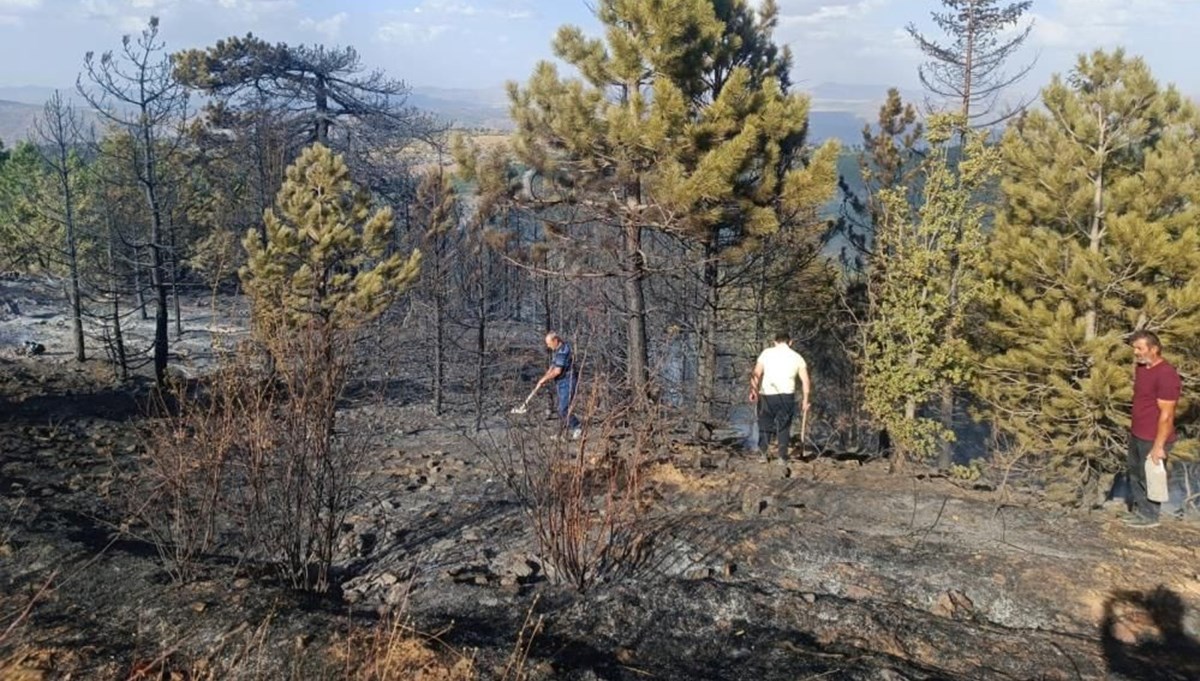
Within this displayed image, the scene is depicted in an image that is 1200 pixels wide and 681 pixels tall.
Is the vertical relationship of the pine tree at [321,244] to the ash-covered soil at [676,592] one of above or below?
above

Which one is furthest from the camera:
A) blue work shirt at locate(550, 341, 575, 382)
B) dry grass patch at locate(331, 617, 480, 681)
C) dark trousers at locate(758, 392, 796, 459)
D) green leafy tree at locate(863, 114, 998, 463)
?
blue work shirt at locate(550, 341, 575, 382)

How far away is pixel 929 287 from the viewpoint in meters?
10.3

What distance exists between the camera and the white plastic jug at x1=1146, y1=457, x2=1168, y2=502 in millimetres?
7504

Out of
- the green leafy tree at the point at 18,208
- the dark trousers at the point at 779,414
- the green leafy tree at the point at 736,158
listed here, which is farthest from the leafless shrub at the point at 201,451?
the green leafy tree at the point at 18,208

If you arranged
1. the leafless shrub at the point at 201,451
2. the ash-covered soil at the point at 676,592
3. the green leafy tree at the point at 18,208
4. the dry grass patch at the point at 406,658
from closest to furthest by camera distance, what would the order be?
the dry grass patch at the point at 406,658 → the ash-covered soil at the point at 676,592 → the leafless shrub at the point at 201,451 → the green leafy tree at the point at 18,208

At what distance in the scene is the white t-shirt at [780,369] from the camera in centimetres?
981

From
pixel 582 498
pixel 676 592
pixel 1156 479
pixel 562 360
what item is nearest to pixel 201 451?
pixel 582 498

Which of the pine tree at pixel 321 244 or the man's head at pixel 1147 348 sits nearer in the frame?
the man's head at pixel 1147 348

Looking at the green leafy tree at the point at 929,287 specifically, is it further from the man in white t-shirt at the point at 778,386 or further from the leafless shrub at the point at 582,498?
the leafless shrub at the point at 582,498

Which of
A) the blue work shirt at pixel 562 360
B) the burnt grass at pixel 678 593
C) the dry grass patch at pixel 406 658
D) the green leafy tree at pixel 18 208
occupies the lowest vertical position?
the burnt grass at pixel 678 593

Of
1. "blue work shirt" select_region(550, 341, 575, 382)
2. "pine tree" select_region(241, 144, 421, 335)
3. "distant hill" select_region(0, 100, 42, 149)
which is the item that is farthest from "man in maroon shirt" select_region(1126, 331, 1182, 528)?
"distant hill" select_region(0, 100, 42, 149)

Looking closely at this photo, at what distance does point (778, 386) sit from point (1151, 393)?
3.62 meters

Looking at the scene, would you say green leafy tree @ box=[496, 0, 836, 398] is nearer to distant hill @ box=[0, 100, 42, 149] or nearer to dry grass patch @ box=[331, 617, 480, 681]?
dry grass patch @ box=[331, 617, 480, 681]

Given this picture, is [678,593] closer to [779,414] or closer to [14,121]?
[779,414]
